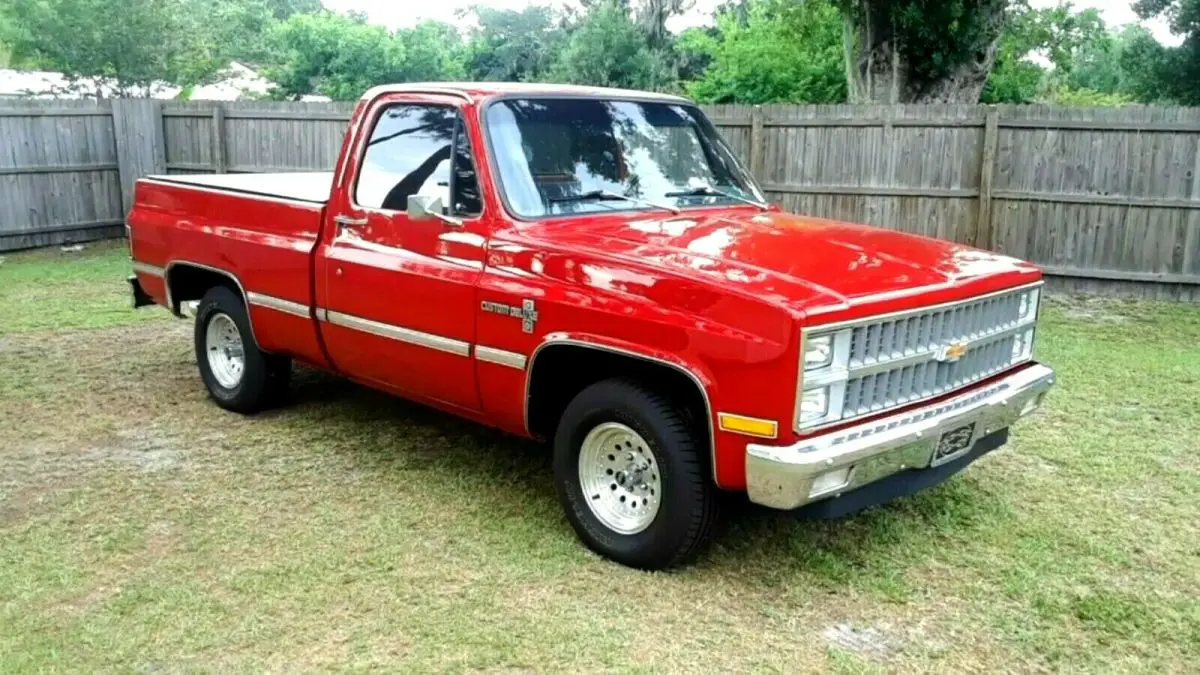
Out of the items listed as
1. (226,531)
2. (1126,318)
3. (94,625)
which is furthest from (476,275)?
(1126,318)

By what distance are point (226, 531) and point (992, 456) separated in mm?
4143

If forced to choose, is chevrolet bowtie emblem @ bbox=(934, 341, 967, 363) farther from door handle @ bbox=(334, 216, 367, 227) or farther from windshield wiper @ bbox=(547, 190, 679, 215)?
door handle @ bbox=(334, 216, 367, 227)

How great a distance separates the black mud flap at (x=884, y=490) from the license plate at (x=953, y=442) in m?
0.08

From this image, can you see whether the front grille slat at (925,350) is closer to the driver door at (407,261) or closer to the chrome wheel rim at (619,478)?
the chrome wheel rim at (619,478)

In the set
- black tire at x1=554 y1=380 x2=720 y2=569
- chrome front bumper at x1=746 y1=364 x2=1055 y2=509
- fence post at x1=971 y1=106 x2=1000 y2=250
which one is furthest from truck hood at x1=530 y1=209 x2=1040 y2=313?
fence post at x1=971 y1=106 x2=1000 y2=250

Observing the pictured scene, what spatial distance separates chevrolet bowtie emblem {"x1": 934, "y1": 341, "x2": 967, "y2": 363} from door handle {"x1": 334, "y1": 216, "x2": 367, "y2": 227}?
115 inches

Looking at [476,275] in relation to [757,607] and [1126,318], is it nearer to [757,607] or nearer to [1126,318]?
[757,607]

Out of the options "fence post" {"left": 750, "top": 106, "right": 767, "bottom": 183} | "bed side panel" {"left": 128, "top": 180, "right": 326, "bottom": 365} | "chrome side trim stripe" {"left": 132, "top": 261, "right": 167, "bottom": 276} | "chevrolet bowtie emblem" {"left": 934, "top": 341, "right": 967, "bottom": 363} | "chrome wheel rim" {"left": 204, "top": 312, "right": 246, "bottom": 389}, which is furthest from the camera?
"fence post" {"left": 750, "top": 106, "right": 767, "bottom": 183}

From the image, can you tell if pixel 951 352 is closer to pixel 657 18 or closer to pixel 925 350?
pixel 925 350

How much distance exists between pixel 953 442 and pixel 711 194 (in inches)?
72.5

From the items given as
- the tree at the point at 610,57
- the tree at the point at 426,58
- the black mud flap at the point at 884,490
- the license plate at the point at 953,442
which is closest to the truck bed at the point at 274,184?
the black mud flap at the point at 884,490

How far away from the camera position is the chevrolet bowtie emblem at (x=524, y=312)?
→ 4551 millimetres

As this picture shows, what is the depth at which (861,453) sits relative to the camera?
3.91 m

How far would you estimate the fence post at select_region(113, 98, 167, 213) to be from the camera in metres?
15.1
